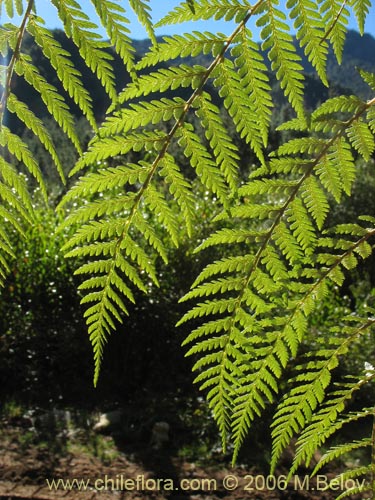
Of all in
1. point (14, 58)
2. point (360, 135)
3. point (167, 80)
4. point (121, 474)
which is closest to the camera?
point (14, 58)

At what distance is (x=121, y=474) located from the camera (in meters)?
4.60

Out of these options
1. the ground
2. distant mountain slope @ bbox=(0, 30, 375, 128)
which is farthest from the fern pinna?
the ground

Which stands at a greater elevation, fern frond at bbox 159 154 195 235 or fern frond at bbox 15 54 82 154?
fern frond at bbox 15 54 82 154

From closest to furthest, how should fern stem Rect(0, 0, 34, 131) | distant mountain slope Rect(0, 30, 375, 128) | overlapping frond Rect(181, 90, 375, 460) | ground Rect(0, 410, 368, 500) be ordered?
fern stem Rect(0, 0, 34, 131) → overlapping frond Rect(181, 90, 375, 460) → ground Rect(0, 410, 368, 500) → distant mountain slope Rect(0, 30, 375, 128)

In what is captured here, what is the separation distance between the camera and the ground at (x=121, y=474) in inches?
172

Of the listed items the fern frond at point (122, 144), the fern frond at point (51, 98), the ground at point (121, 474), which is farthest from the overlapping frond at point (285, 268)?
the ground at point (121, 474)

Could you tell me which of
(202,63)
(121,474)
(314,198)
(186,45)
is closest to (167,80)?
(186,45)

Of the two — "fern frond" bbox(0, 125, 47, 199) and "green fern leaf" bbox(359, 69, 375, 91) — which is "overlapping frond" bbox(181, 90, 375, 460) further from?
"fern frond" bbox(0, 125, 47, 199)

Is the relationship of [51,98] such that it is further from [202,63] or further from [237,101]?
[202,63]

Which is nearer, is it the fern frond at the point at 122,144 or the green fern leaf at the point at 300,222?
the fern frond at the point at 122,144

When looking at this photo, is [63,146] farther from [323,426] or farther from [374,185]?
[323,426]

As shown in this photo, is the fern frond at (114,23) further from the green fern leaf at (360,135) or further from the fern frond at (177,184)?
the green fern leaf at (360,135)

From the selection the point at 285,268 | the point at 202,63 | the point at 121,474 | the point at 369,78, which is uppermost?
the point at 202,63

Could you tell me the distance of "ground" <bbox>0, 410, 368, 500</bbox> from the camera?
14.3 feet
